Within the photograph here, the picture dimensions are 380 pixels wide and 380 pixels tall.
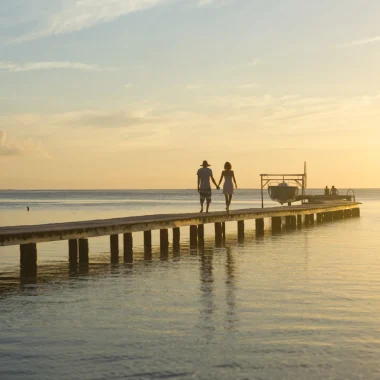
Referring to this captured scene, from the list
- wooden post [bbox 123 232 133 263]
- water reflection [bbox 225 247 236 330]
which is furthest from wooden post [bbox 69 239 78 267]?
water reflection [bbox 225 247 236 330]

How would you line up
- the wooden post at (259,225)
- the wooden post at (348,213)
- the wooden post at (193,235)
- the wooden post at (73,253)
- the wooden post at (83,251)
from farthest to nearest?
the wooden post at (348,213), the wooden post at (259,225), the wooden post at (193,235), the wooden post at (83,251), the wooden post at (73,253)

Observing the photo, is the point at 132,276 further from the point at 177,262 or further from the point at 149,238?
the point at 149,238

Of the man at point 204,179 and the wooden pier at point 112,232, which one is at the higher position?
the man at point 204,179

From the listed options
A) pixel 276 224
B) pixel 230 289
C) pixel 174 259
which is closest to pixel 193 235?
pixel 174 259

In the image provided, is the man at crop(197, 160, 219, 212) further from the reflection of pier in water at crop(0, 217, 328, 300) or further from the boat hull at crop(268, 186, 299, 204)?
the boat hull at crop(268, 186, 299, 204)

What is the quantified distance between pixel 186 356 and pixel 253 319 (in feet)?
7.56

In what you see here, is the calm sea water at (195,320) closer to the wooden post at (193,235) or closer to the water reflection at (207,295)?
the water reflection at (207,295)

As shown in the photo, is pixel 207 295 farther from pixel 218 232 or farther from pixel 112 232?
pixel 218 232

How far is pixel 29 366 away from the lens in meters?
8.12

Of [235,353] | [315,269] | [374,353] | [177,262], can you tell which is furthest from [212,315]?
[177,262]

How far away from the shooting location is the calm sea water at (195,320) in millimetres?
8047

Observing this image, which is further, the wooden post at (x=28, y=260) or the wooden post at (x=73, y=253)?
the wooden post at (x=73, y=253)

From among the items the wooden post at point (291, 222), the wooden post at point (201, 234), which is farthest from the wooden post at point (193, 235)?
the wooden post at point (291, 222)

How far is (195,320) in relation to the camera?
1054 cm
